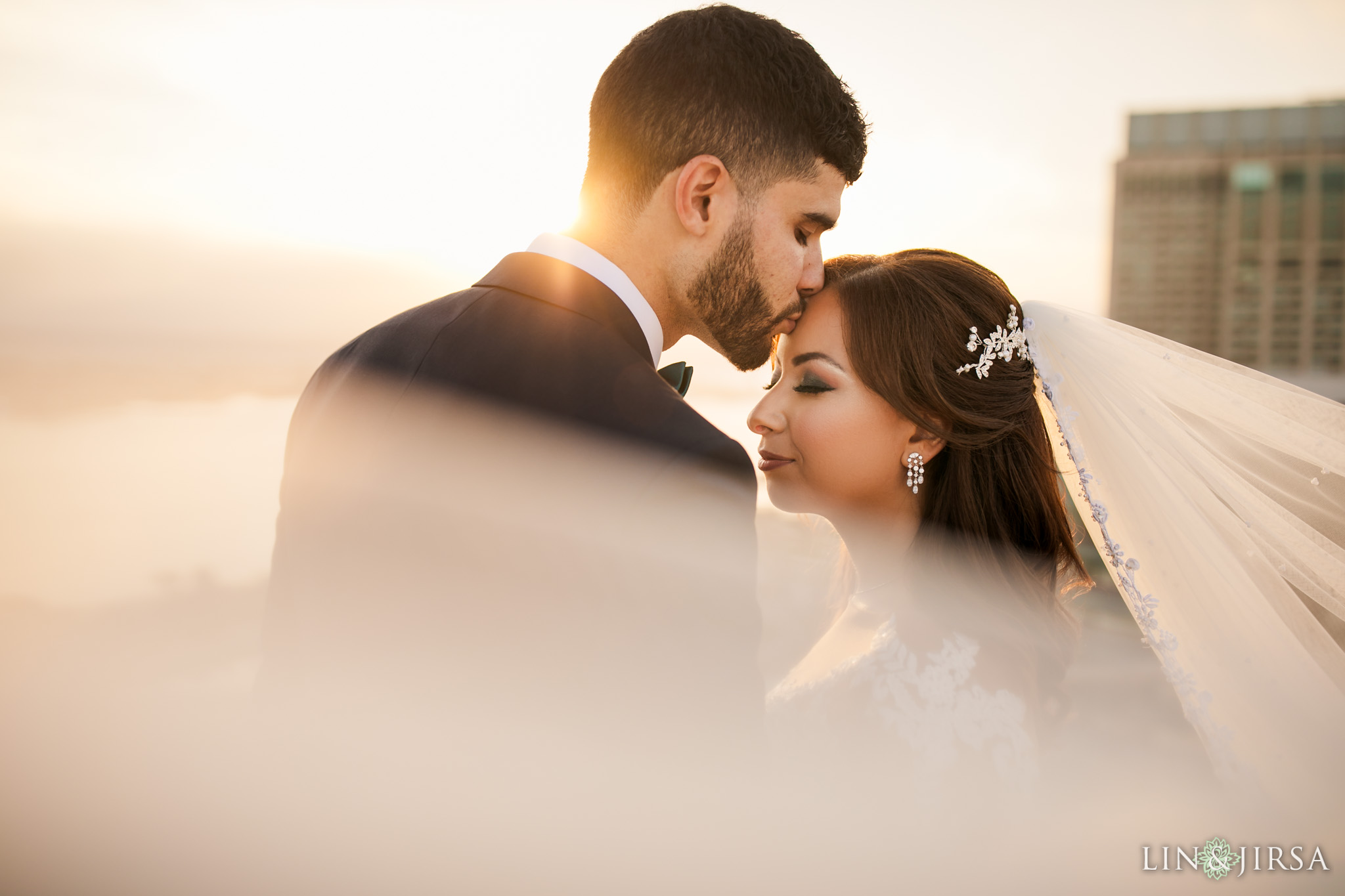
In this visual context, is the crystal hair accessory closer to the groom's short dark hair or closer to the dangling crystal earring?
the dangling crystal earring

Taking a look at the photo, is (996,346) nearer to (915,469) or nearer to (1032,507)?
(915,469)

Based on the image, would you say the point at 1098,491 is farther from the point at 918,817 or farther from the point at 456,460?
the point at 456,460

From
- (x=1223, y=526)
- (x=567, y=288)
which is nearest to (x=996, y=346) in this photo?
(x=1223, y=526)

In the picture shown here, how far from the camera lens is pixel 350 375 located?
2373 millimetres

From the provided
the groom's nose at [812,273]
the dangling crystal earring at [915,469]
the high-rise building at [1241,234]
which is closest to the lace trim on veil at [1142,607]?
the dangling crystal earring at [915,469]

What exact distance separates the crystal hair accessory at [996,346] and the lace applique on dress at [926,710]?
120 cm

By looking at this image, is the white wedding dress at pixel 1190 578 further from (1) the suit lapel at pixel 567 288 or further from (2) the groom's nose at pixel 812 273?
(1) the suit lapel at pixel 567 288

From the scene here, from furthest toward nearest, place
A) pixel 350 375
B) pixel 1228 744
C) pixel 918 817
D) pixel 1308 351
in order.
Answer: pixel 1308 351
pixel 1228 744
pixel 918 817
pixel 350 375

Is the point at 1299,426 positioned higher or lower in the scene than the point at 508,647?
higher

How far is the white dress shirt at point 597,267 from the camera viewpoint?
255 centimetres

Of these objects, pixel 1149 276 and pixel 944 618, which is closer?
pixel 944 618

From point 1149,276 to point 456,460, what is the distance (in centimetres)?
12566

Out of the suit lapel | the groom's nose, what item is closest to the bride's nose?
the groom's nose

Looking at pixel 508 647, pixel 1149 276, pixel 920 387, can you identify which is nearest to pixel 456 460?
pixel 508 647
